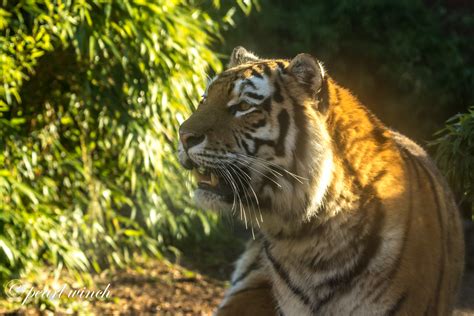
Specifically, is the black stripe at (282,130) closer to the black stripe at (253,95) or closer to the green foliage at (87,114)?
the black stripe at (253,95)

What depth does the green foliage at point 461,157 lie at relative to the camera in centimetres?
466

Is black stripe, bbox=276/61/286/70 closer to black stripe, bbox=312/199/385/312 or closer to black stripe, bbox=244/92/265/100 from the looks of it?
black stripe, bbox=244/92/265/100

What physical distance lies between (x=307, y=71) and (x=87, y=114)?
3072 mm

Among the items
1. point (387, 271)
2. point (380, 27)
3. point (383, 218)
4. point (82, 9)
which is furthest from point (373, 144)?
point (380, 27)

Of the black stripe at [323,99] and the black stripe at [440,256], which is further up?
the black stripe at [323,99]

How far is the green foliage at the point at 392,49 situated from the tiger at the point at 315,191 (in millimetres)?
4210

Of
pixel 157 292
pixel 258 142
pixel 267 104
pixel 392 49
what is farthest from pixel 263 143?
pixel 392 49

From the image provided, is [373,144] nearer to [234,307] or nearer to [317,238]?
[317,238]

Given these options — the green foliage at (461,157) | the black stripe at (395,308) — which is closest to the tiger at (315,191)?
the black stripe at (395,308)

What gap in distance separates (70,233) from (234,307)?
266 centimetres

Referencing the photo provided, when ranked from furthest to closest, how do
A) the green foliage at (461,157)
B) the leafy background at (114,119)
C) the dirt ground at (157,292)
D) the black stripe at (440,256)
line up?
1. the dirt ground at (157,292)
2. the leafy background at (114,119)
3. the green foliage at (461,157)
4. the black stripe at (440,256)

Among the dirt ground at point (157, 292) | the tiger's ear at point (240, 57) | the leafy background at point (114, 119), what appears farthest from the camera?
the dirt ground at point (157, 292)

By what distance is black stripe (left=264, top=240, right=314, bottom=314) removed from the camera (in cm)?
295

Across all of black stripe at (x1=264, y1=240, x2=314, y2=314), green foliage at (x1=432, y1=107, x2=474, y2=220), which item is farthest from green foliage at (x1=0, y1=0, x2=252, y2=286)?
black stripe at (x1=264, y1=240, x2=314, y2=314)
